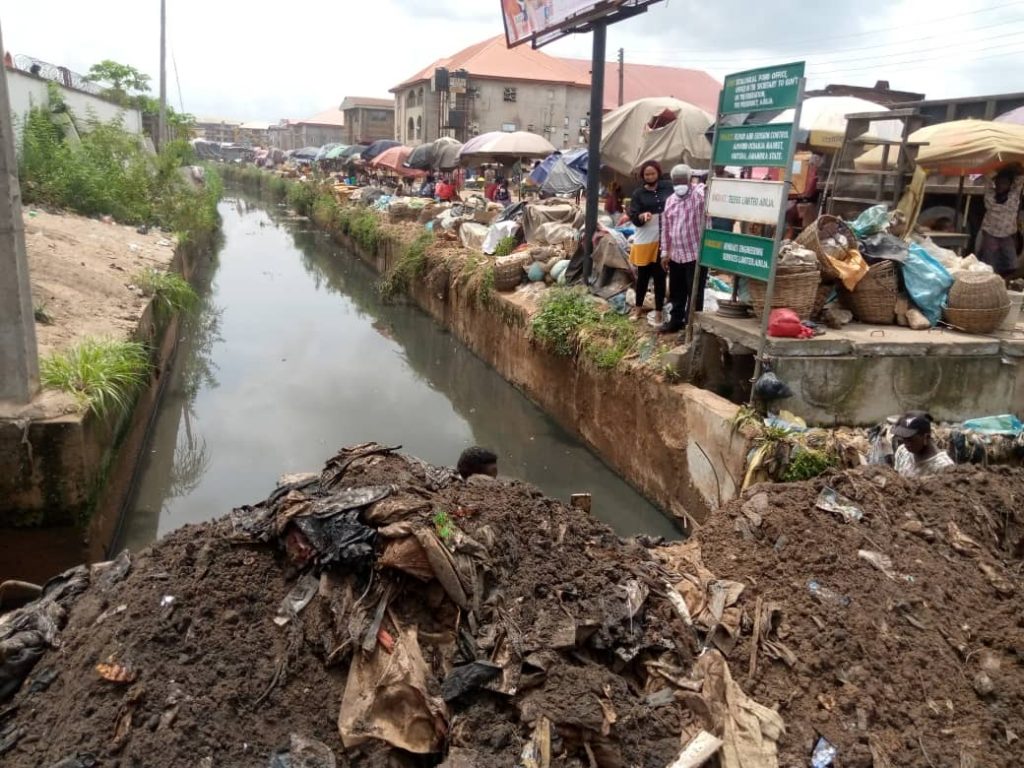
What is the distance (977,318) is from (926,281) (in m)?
0.50

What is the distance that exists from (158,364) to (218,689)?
7015 mm

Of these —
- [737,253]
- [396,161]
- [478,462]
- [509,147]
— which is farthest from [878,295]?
[396,161]

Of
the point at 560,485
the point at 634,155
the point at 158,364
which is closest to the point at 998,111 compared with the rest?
the point at 634,155

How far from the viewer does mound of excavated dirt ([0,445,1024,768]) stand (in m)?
2.79

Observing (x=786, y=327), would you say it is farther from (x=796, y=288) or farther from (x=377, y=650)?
(x=377, y=650)

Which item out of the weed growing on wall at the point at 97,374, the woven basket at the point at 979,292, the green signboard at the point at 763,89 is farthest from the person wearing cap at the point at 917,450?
the weed growing on wall at the point at 97,374

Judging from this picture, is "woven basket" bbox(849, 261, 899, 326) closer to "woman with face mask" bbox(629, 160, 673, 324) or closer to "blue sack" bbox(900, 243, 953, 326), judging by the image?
"blue sack" bbox(900, 243, 953, 326)

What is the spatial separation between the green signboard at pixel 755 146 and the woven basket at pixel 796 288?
2.74 ft

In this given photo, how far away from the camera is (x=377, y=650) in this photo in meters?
2.98

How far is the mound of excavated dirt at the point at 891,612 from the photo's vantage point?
10.1 feet

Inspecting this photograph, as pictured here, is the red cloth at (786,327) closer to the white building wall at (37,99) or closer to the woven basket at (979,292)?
the woven basket at (979,292)

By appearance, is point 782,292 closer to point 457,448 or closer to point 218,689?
point 457,448

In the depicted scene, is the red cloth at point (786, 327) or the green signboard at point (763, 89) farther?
the red cloth at point (786, 327)

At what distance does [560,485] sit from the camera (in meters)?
7.41
